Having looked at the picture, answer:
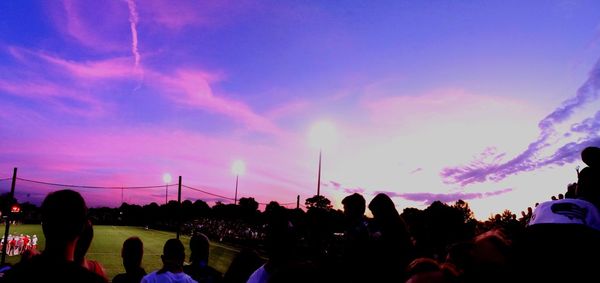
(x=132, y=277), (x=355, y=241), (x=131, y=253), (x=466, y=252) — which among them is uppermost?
(x=466, y=252)

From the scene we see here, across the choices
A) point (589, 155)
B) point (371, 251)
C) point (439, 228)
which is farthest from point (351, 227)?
point (439, 228)

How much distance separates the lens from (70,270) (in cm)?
212

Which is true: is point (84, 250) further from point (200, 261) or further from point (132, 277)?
point (200, 261)

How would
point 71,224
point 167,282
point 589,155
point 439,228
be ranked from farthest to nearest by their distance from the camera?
point 439,228
point 167,282
point 589,155
point 71,224

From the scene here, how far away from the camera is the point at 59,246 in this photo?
2.34 metres

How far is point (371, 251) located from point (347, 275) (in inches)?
15.9

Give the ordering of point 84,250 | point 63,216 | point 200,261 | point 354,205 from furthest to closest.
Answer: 1. point 354,205
2. point 200,261
3. point 84,250
4. point 63,216

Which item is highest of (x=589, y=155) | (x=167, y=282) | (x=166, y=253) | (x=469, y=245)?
(x=589, y=155)

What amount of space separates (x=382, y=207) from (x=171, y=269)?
260 cm

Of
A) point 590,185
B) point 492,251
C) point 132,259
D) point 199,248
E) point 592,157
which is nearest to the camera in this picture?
point 492,251

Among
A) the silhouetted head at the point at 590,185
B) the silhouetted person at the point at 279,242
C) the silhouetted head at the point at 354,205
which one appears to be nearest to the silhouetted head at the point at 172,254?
the silhouetted person at the point at 279,242

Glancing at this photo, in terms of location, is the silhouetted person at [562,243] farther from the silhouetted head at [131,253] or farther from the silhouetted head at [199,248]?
the silhouetted head at [131,253]

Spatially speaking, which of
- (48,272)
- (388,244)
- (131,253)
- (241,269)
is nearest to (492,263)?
(241,269)

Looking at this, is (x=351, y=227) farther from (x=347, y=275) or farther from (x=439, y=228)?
(x=439, y=228)
